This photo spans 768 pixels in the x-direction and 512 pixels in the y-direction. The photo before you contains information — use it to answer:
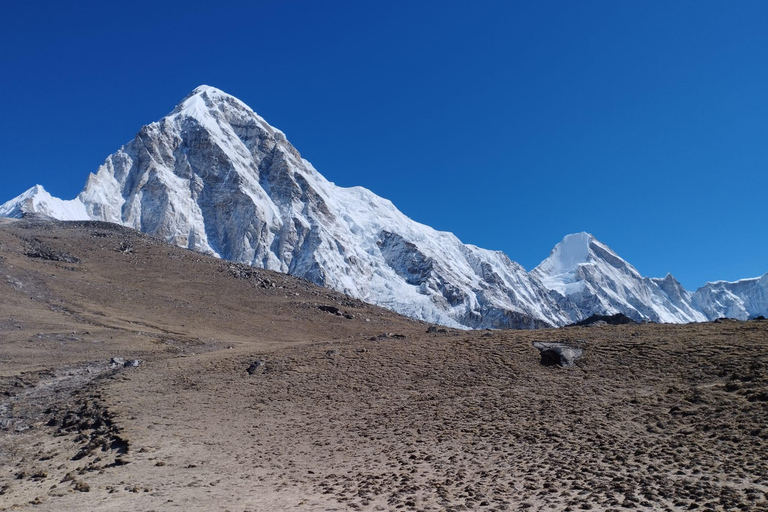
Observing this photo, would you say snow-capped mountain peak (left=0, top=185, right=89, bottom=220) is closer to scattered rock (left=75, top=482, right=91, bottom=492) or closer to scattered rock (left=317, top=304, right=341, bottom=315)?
scattered rock (left=317, top=304, right=341, bottom=315)

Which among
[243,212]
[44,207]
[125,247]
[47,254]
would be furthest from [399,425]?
[44,207]

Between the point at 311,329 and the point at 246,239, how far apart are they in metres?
96.3

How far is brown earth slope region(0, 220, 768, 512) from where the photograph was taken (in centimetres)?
1388

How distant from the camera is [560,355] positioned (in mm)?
25500

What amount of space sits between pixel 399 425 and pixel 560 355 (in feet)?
33.4

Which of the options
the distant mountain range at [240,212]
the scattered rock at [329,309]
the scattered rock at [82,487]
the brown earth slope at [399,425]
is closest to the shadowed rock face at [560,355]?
the brown earth slope at [399,425]

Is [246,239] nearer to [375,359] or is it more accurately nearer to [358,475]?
[375,359]

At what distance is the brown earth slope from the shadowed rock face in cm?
45

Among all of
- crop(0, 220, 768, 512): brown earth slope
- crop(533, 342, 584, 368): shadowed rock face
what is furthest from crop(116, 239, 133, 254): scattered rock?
crop(533, 342, 584, 368): shadowed rock face

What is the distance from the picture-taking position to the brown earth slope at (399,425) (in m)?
13.9

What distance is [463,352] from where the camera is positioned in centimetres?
2898

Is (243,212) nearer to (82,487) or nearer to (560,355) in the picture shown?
(560,355)

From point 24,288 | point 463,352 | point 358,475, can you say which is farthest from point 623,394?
point 24,288

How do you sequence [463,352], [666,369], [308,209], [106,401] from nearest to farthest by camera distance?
[666,369] → [106,401] → [463,352] → [308,209]
